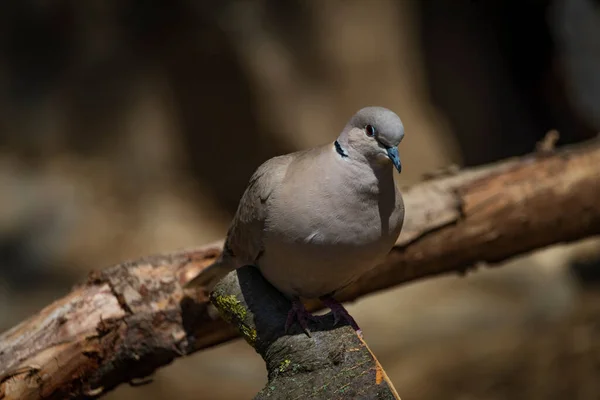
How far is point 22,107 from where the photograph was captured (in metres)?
4.55

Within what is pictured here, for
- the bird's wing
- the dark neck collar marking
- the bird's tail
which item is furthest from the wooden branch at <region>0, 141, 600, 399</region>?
the dark neck collar marking

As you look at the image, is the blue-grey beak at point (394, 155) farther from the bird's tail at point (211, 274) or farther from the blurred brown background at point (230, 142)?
the blurred brown background at point (230, 142)

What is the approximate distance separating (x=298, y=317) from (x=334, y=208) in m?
0.46

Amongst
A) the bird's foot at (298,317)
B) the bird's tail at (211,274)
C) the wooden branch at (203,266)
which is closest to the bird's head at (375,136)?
the bird's foot at (298,317)

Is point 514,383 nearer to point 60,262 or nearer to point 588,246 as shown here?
point 588,246

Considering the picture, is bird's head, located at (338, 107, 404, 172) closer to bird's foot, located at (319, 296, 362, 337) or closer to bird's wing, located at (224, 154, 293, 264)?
bird's wing, located at (224, 154, 293, 264)

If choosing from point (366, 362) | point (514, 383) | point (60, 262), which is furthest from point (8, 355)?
point (514, 383)

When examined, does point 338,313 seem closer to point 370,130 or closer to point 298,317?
point 298,317

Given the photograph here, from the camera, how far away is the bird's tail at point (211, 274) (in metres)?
2.75

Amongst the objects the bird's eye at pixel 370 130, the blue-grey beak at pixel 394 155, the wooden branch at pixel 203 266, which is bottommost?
the wooden branch at pixel 203 266

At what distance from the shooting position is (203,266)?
294 cm

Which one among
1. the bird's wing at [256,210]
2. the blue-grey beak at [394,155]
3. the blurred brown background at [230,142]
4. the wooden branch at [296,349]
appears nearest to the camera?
the blue-grey beak at [394,155]

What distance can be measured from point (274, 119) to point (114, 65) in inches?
44.2

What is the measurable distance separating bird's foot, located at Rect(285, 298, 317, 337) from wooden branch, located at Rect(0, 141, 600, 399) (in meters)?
0.56
